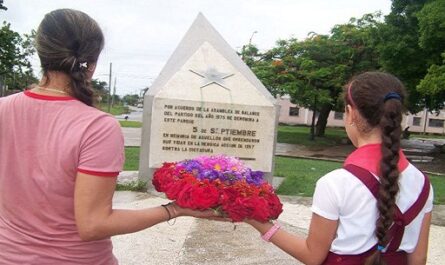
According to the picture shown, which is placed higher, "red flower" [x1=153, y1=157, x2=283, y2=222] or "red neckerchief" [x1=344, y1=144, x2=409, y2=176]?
"red neckerchief" [x1=344, y1=144, x2=409, y2=176]

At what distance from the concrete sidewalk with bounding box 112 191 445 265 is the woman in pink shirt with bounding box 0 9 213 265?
309cm

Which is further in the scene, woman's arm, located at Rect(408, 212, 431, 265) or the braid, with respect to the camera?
woman's arm, located at Rect(408, 212, 431, 265)

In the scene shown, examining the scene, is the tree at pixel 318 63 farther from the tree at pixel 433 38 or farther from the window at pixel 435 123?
the window at pixel 435 123

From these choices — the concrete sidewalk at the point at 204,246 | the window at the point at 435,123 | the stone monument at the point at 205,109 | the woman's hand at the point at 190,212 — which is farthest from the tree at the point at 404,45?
the window at the point at 435,123

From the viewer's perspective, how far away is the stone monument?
7742 millimetres

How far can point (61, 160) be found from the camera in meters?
1.56

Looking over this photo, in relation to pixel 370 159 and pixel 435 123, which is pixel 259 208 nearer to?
pixel 370 159

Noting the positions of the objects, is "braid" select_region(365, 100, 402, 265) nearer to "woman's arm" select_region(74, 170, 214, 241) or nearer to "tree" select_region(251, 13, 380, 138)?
"woman's arm" select_region(74, 170, 214, 241)

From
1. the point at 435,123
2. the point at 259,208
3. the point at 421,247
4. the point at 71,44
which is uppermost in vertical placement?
the point at 71,44

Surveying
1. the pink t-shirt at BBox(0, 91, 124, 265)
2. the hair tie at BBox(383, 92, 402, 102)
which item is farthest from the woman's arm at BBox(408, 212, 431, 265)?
the pink t-shirt at BBox(0, 91, 124, 265)

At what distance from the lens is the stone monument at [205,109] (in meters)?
7.74

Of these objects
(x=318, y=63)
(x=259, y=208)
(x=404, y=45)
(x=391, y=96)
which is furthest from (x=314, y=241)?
(x=318, y=63)

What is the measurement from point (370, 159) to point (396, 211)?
20 cm

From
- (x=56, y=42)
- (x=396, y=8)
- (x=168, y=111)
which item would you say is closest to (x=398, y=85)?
(x=56, y=42)
